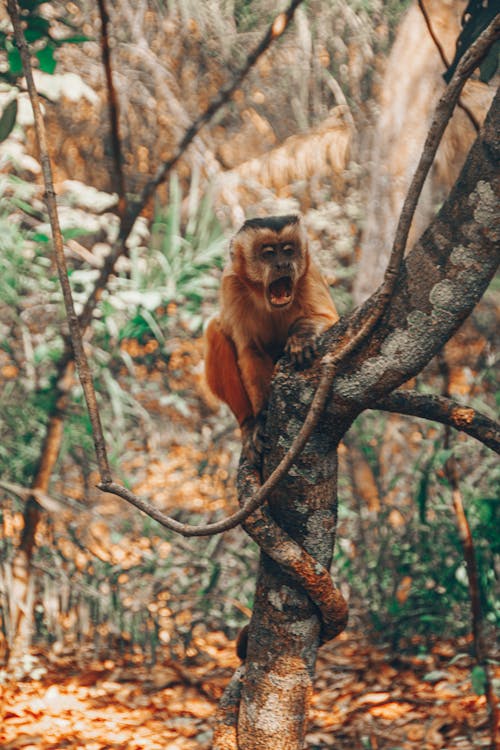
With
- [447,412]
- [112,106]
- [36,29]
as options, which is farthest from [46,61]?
[447,412]

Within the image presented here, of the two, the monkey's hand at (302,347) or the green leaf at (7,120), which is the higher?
the green leaf at (7,120)

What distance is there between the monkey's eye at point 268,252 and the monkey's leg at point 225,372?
39 cm

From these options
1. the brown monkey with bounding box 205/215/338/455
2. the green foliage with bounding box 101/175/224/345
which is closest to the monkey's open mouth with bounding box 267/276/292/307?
the brown monkey with bounding box 205/215/338/455

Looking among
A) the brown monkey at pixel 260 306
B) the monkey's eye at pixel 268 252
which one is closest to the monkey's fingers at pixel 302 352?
the brown monkey at pixel 260 306

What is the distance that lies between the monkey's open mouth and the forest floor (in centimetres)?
166

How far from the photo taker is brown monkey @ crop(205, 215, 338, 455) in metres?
3.19

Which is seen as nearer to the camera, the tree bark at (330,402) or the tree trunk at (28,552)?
the tree bark at (330,402)

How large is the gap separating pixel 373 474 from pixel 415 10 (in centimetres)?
358

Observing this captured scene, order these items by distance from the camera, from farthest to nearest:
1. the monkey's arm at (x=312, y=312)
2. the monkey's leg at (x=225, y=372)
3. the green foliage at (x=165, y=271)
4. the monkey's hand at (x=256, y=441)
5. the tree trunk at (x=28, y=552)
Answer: the green foliage at (x=165, y=271) < the tree trunk at (x=28, y=552) < the monkey's leg at (x=225, y=372) < the monkey's arm at (x=312, y=312) < the monkey's hand at (x=256, y=441)

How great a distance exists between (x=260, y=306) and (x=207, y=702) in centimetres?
219

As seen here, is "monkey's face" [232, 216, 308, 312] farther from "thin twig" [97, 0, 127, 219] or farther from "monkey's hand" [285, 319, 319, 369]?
"thin twig" [97, 0, 127, 219]

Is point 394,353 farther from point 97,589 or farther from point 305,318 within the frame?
point 97,589

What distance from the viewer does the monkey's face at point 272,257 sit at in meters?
3.18

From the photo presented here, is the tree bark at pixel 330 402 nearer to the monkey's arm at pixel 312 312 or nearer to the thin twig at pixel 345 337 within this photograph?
the thin twig at pixel 345 337
